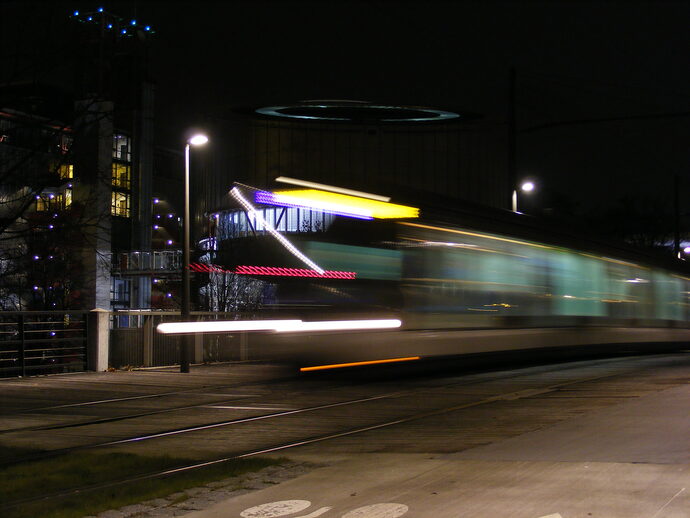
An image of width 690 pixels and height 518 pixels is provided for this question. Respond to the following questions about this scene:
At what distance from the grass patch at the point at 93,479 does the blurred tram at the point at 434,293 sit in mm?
5412

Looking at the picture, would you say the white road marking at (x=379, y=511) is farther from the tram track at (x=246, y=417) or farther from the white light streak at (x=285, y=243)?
the white light streak at (x=285, y=243)

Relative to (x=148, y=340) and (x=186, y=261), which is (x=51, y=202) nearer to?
(x=186, y=261)

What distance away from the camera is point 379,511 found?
654 cm

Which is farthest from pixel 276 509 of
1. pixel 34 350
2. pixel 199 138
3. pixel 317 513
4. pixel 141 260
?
pixel 141 260

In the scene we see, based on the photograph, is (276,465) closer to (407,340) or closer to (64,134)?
(64,134)

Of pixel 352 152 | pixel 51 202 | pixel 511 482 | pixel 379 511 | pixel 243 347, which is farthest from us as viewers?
pixel 352 152

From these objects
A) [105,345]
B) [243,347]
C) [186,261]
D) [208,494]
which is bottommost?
[208,494]

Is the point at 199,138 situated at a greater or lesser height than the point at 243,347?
greater

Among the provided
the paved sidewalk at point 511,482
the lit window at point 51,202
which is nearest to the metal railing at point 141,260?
the lit window at point 51,202

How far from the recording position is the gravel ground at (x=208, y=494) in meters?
7.00

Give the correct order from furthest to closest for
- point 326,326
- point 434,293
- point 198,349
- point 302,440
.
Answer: point 198,349, point 434,293, point 326,326, point 302,440

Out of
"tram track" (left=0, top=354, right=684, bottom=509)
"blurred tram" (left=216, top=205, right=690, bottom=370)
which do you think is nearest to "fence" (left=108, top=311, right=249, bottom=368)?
"blurred tram" (left=216, top=205, right=690, bottom=370)

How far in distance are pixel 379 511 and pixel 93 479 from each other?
123 inches

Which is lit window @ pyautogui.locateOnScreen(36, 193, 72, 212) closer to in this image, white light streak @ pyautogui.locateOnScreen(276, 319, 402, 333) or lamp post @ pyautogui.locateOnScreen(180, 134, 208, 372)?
lamp post @ pyautogui.locateOnScreen(180, 134, 208, 372)
